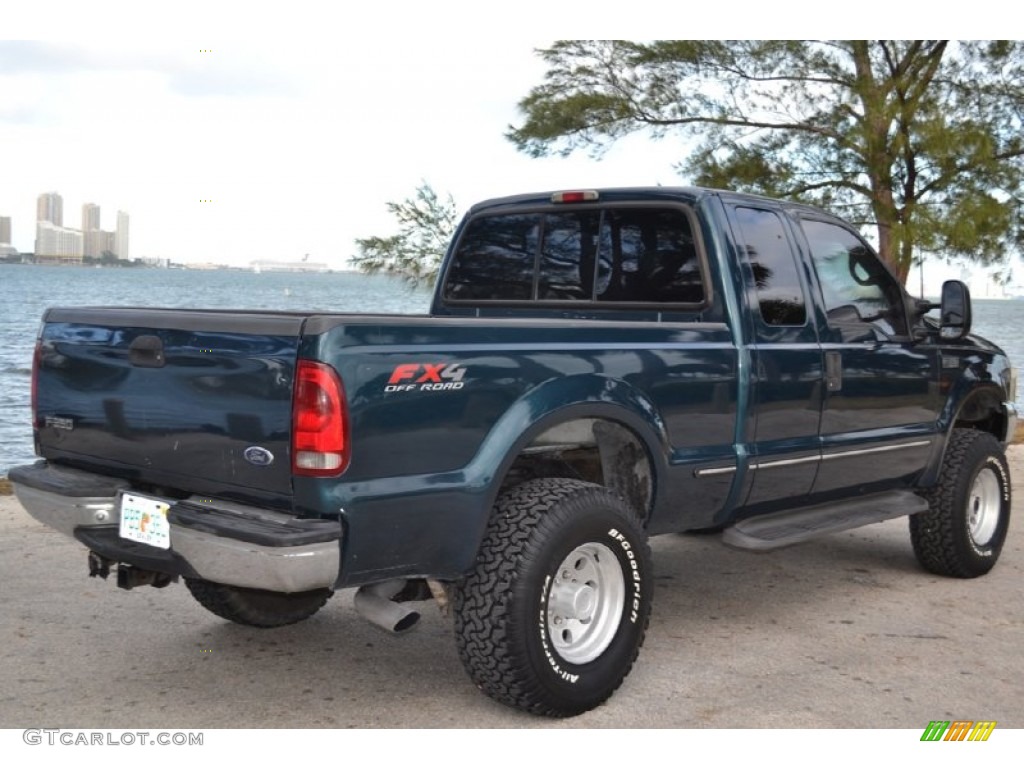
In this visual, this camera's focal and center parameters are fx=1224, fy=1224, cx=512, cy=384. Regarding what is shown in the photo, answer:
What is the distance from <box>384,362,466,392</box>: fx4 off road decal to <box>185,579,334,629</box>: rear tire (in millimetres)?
1560

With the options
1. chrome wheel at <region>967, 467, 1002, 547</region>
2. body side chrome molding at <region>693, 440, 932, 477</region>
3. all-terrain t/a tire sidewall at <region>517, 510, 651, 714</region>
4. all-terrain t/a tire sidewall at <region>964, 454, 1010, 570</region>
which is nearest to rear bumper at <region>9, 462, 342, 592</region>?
all-terrain t/a tire sidewall at <region>517, 510, 651, 714</region>

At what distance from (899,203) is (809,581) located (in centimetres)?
883

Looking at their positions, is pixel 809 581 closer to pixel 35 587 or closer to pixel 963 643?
pixel 963 643

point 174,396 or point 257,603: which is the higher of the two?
point 174,396

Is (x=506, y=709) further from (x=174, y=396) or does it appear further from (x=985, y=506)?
(x=985, y=506)

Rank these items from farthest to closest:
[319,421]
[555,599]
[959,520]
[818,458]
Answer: [959,520] → [818,458] → [555,599] → [319,421]

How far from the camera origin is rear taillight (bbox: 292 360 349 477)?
3.62 metres

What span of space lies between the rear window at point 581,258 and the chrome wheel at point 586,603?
1.31 m

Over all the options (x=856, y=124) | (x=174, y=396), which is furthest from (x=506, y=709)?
(x=856, y=124)

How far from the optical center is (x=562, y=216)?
5598 mm

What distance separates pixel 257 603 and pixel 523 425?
1752mm

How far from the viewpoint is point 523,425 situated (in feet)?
13.4

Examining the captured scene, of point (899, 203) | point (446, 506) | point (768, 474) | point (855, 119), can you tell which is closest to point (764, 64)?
point (855, 119)

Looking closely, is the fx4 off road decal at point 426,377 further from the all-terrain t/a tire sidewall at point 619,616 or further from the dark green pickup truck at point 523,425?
the all-terrain t/a tire sidewall at point 619,616
